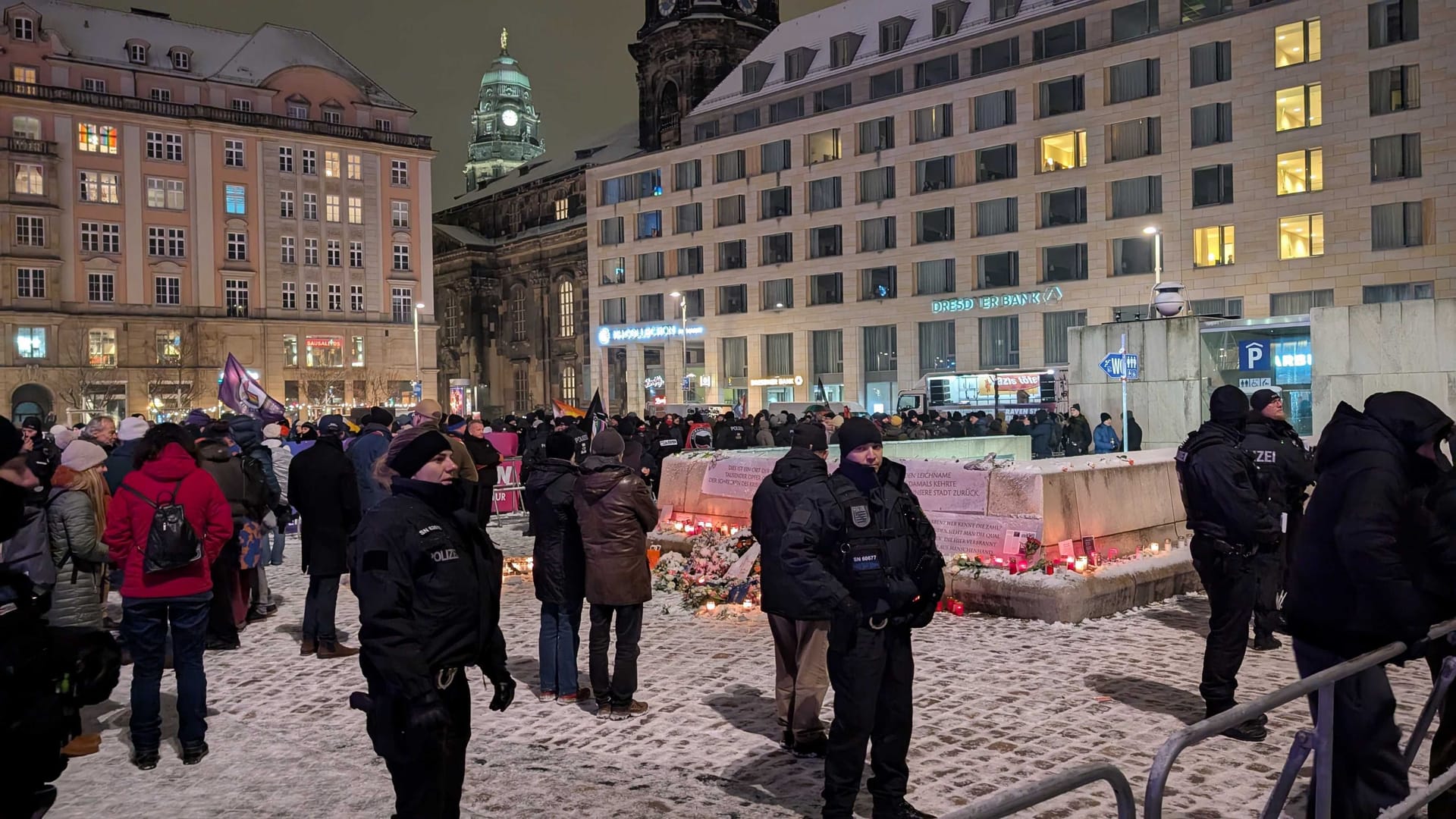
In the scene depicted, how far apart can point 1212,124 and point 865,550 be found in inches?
1960

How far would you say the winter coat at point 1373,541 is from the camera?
16.4 ft

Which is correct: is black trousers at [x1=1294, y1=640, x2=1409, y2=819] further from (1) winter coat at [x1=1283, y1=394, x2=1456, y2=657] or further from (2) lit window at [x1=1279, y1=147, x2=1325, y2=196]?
(2) lit window at [x1=1279, y1=147, x2=1325, y2=196]

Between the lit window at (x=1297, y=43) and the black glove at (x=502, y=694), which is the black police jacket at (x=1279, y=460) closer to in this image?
the black glove at (x=502, y=694)

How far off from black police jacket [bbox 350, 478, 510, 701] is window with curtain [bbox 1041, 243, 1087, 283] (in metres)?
51.5

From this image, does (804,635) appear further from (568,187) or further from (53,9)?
(568,187)

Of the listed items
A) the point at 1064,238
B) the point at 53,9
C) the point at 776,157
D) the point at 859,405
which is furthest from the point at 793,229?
the point at 53,9

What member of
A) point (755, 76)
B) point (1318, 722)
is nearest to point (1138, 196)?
point (755, 76)

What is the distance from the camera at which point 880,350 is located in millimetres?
60500

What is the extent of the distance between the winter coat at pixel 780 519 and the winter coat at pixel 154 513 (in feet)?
11.4

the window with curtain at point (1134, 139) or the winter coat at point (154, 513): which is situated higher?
the window with curtain at point (1134, 139)

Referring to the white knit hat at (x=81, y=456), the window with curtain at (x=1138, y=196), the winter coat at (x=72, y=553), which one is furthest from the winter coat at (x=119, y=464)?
the window with curtain at (x=1138, y=196)

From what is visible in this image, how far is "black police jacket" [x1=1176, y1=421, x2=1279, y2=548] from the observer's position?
762 cm

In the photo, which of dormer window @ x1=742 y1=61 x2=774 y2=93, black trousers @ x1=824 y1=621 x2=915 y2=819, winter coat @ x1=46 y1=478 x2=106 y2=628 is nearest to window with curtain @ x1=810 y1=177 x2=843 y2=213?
dormer window @ x1=742 y1=61 x2=774 y2=93

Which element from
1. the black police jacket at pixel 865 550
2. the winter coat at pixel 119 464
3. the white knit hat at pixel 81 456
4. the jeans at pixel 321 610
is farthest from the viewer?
the winter coat at pixel 119 464
